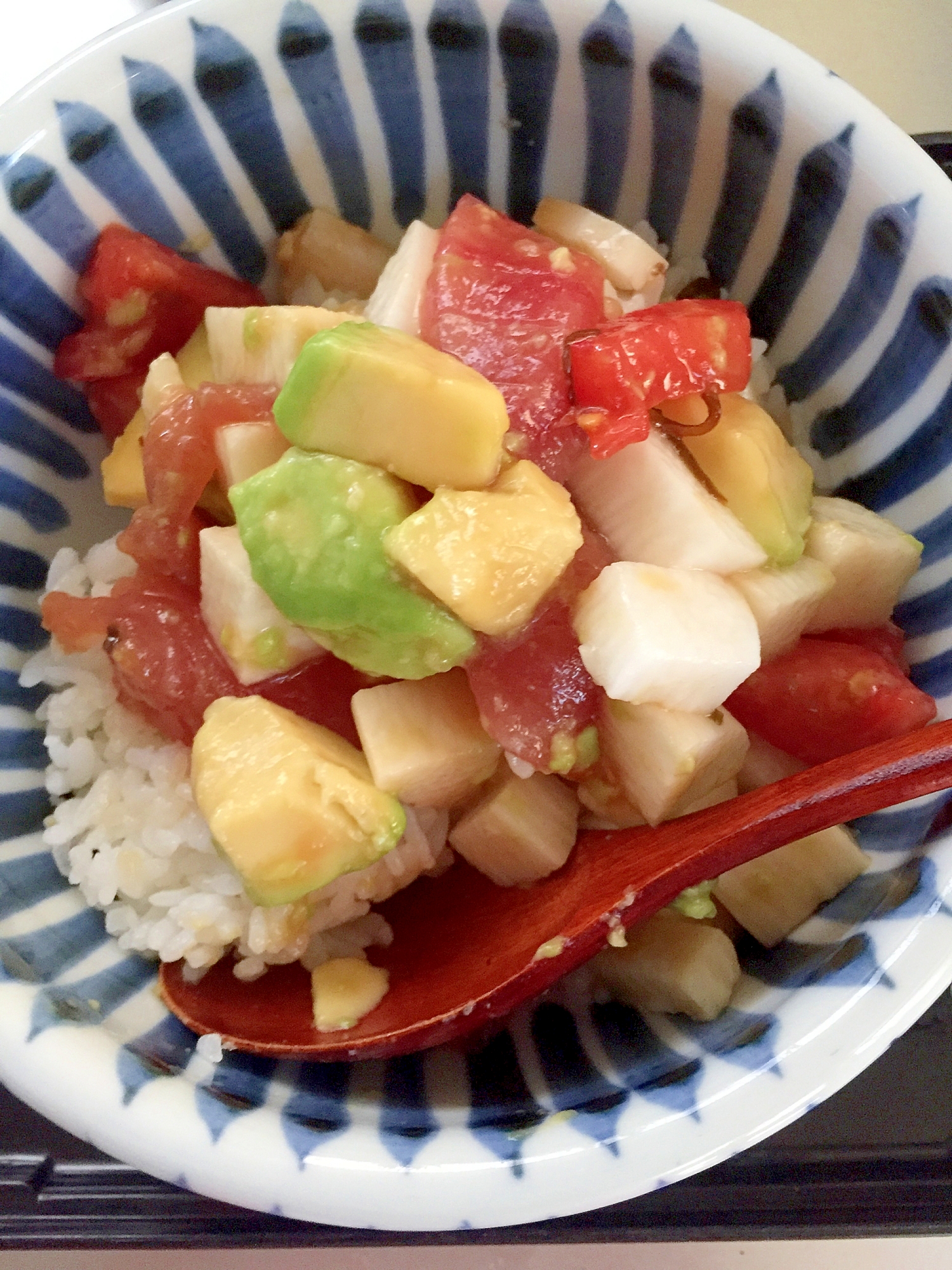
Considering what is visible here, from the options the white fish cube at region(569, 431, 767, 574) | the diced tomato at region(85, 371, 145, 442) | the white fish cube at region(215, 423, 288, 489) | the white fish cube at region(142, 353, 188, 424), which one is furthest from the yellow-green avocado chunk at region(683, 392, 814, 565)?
the diced tomato at region(85, 371, 145, 442)

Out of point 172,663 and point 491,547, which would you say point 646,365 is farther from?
point 172,663

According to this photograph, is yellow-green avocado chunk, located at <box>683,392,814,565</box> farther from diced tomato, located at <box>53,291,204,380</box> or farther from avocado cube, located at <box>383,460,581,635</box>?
diced tomato, located at <box>53,291,204,380</box>

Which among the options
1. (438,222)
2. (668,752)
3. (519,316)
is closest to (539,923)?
(668,752)

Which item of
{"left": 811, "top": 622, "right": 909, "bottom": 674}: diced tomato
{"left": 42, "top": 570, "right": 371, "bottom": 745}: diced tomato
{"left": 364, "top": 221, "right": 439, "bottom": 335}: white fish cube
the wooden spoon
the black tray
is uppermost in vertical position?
{"left": 364, "top": 221, "right": 439, "bottom": 335}: white fish cube

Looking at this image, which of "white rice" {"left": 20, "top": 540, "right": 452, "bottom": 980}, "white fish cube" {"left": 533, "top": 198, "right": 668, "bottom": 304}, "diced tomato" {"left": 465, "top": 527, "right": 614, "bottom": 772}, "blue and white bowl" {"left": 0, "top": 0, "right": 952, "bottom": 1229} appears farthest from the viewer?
"white fish cube" {"left": 533, "top": 198, "right": 668, "bottom": 304}

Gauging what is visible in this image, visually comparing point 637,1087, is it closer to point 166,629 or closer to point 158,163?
point 166,629

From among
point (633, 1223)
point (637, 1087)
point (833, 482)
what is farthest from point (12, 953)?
point (833, 482)

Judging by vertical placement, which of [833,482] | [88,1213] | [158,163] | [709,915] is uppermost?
[158,163]
